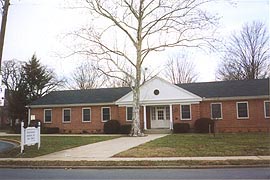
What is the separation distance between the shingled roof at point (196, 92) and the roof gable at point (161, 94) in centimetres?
132

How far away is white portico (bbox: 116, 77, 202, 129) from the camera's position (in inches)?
1337

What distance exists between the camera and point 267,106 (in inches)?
1264

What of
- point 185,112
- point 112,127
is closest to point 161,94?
point 185,112

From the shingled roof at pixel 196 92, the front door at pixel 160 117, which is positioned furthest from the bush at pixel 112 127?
the front door at pixel 160 117

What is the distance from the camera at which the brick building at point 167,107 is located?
107 ft

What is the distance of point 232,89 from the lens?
34.1 metres

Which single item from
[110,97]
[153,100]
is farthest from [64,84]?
[153,100]

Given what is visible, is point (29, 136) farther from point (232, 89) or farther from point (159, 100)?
point (232, 89)

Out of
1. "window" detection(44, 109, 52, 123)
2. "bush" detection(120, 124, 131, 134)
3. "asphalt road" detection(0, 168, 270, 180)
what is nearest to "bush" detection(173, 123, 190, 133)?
"bush" detection(120, 124, 131, 134)

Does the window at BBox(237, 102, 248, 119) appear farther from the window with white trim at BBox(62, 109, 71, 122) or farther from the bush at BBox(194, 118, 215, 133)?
the window with white trim at BBox(62, 109, 71, 122)

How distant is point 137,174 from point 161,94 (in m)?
23.9

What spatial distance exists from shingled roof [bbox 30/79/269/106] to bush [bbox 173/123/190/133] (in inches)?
140

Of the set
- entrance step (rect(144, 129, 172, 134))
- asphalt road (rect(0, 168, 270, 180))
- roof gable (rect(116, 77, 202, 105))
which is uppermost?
roof gable (rect(116, 77, 202, 105))

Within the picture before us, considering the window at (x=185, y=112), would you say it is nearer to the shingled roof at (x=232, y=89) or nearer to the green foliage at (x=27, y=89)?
the shingled roof at (x=232, y=89)
